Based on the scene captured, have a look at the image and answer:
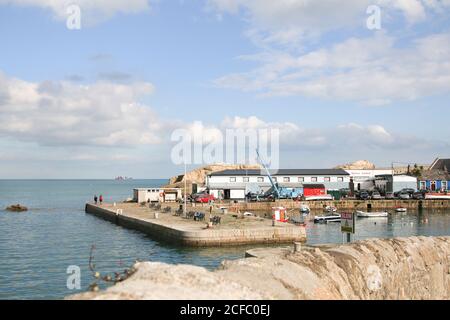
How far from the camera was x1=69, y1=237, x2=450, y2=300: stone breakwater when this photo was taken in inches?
368

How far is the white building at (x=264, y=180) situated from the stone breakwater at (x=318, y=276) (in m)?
80.0

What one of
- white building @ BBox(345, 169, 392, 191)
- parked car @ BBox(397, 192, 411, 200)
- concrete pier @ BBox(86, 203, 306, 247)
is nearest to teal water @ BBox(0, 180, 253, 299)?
concrete pier @ BBox(86, 203, 306, 247)

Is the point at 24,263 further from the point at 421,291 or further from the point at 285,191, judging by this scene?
the point at 285,191

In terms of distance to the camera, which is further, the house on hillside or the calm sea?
the house on hillside

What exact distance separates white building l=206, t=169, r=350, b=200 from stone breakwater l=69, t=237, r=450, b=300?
263 feet

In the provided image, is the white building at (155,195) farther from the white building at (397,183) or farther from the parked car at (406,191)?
the white building at (397,183)

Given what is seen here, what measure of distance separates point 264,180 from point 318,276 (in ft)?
305

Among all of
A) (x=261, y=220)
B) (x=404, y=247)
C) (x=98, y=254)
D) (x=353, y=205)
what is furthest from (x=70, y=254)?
(x=353, y=205)

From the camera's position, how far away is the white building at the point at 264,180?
328ft

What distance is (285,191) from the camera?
100m

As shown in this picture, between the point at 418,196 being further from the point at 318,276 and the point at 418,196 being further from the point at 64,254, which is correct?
the point at 318,276

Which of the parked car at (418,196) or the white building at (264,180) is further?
the white building at (264,180)

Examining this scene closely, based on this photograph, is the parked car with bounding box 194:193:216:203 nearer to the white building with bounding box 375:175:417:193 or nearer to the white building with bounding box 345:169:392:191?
the white building with bounding box 345:169:392:191

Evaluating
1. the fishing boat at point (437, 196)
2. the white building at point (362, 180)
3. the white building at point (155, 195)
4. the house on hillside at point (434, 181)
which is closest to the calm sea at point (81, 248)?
the white building at point (155, 195)
